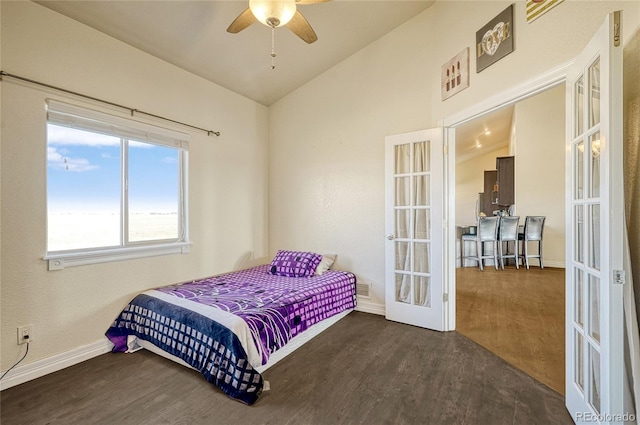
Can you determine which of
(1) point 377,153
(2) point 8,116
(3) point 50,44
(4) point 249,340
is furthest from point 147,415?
(1) point 377,153

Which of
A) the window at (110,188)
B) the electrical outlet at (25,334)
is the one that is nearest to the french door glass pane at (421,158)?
the window at (110,188)

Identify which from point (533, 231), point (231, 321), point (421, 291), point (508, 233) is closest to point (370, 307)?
point (421, 291)

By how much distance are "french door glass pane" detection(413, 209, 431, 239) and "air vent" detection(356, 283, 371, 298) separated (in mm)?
891

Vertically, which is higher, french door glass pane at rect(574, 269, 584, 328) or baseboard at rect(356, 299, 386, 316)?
french door glass pane at rect(574, 269, 584, 328)

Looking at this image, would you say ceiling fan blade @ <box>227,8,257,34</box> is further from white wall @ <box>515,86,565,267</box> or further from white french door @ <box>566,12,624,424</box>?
white wall @ <box>515,86,565,267</box>

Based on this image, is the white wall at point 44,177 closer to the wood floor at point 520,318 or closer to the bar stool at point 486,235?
the wood floor at point 520,318

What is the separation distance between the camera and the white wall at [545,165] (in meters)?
5.75

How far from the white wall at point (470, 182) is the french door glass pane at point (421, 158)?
748cm

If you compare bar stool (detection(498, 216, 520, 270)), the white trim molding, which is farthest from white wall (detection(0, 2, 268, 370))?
bar stool (detection(498, 216, 520, 270))

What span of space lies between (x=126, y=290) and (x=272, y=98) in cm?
303

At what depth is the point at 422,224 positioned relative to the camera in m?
3.04

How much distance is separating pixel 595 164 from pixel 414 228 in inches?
68.8

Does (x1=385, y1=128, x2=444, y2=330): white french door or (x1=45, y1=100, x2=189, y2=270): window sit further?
(x1=385, y1=128, x2=444, y2=330): white french door

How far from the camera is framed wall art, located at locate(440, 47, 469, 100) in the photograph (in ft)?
8.55
